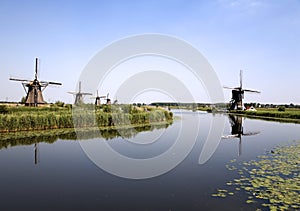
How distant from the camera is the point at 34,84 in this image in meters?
31.1

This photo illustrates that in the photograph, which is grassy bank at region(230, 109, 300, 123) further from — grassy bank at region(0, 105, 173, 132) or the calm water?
the calm water

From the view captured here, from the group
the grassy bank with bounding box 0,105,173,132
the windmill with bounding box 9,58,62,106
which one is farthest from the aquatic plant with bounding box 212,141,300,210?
the windmill with bounding box 9,58,62,106

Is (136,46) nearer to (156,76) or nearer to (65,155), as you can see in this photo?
(156,76)

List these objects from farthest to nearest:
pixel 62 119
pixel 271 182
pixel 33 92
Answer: pixel 33 92 → pixel 62 119 → pixel 271 182

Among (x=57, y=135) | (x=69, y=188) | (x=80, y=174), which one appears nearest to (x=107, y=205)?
(x=69, y=188)

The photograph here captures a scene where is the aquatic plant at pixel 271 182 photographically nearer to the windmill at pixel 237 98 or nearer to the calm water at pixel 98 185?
the calm water at pixel 98 185

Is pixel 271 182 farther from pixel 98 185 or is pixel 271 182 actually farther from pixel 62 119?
pixel 62 119

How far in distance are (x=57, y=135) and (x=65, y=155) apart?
235 inches

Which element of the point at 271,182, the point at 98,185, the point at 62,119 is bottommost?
the point at 98,185

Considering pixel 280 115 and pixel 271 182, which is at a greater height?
pixel 280 115

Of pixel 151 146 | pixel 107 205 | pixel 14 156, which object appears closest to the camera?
pixel 107 205

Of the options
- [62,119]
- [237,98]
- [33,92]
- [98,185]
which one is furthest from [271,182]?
[237,98]

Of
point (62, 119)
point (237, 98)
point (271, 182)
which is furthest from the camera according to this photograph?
point (237, 98)

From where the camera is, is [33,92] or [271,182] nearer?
[271,182]
